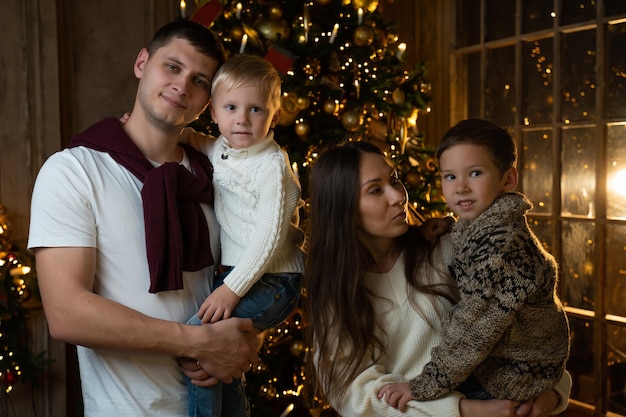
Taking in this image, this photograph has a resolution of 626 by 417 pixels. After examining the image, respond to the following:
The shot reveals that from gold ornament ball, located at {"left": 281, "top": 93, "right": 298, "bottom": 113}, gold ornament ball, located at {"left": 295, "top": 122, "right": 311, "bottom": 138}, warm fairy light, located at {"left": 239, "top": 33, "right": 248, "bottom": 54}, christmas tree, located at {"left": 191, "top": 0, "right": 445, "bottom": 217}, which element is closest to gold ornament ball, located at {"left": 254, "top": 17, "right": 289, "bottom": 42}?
christmas tree, located at {"left": 191, "top": 0, "right": 445, "bottom": 217}

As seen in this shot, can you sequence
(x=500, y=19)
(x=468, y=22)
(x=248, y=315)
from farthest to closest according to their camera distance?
(x=468, y=22) → (x=500, y=19) → (x=248, y=315)

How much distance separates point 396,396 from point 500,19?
339 cm

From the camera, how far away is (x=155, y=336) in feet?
5.09

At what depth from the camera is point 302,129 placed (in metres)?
3.27

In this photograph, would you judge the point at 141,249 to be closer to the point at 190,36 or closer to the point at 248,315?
the point at 248,315

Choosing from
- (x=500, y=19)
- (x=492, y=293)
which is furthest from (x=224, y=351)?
(x=500, y=19)

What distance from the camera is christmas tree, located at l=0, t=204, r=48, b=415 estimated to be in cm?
289

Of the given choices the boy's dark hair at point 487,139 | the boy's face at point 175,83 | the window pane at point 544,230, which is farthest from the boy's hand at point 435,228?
the window pane at point 544,230

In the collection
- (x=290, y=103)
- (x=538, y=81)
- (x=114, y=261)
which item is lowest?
(x=114, y=261)

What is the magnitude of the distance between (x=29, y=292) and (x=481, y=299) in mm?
2285

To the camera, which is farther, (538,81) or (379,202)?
(538,81)

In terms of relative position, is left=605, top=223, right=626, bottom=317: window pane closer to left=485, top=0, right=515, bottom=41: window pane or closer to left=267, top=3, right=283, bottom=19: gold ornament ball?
left=485, top=0, right=515, bottom=41: window pane

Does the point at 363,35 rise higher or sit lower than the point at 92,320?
higher

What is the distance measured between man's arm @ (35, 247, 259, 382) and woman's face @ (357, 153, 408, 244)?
21.4 inches
